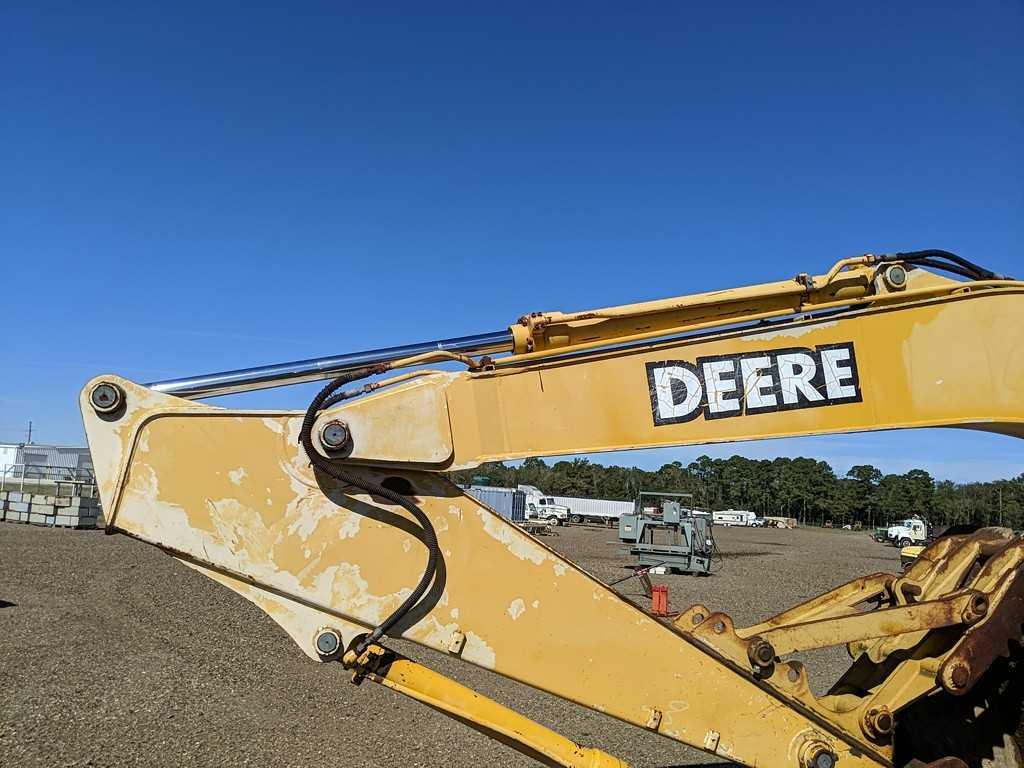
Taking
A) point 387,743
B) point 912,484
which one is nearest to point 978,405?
point 387,743

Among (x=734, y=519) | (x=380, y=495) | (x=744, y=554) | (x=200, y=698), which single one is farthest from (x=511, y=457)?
(x=734, y=519)

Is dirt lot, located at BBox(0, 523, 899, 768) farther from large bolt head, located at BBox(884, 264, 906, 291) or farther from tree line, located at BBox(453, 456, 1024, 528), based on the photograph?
tree line, located at BBox(453, 456, 1024, 528)

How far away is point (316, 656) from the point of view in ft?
9.53

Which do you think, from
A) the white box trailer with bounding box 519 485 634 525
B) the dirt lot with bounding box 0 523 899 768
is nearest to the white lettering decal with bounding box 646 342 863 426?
the dirt lot with bounding box 0 523 899 768

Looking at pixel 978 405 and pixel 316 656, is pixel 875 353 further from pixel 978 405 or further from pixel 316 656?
pixel 316 656

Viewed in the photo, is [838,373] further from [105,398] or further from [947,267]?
[105,398]

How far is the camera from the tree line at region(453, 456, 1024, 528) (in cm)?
9094

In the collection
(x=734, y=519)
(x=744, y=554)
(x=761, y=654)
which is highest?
(x=761, y=654)

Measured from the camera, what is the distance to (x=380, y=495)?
2920mm

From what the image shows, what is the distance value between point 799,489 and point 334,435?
4194 inches

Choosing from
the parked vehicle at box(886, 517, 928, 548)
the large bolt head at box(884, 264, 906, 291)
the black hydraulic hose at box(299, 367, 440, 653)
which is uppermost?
the large bolt head at box(884, 264, 906, 291)

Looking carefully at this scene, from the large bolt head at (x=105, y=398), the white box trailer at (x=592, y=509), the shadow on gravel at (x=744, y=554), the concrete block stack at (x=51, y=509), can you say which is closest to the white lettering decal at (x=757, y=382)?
the large bolt head at (x=105, y=398)

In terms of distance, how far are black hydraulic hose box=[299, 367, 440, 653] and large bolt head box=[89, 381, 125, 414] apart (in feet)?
2.34

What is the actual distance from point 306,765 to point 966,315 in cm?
559
